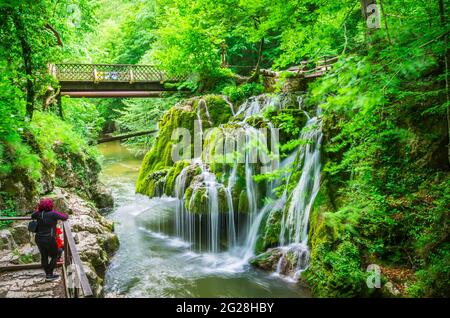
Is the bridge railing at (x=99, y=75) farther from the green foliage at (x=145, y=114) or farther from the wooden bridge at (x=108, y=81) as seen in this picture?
the green foliage at (x=145, y=114)

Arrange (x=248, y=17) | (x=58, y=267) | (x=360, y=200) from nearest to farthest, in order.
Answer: (x=58, y=267)
(x=360, y=200)
(x=248, y=17)

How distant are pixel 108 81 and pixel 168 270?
1287 centimetres

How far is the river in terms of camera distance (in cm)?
880

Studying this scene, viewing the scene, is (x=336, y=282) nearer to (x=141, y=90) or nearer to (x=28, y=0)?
(x=28, y=0)

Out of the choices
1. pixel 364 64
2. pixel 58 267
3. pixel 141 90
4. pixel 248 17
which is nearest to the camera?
pixel 364 64

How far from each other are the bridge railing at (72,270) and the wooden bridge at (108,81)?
45.5ft

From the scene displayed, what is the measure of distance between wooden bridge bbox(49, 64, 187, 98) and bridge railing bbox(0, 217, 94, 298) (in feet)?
45.5

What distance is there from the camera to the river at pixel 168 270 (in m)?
8.80

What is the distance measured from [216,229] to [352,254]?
A: 506 centimetres

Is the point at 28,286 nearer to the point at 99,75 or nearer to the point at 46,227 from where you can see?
the point at 46,227

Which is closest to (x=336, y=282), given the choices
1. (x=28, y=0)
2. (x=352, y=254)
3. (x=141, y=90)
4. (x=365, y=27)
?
(x=352, y=254)

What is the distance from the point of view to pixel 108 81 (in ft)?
63.0
